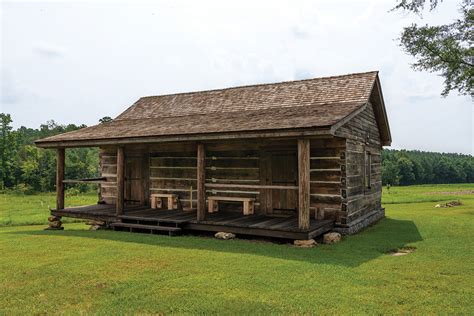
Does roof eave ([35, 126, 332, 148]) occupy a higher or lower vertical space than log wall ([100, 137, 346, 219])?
higher

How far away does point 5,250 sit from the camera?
9.64 metres

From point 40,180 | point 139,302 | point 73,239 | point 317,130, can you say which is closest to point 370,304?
point 139,302

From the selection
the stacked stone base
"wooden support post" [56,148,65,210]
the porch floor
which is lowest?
the stacked stone base

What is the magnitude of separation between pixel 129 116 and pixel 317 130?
11877 mm

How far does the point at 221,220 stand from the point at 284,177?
8.59 feet

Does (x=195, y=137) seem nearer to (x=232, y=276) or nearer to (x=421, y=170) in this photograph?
(x=232, y=276)

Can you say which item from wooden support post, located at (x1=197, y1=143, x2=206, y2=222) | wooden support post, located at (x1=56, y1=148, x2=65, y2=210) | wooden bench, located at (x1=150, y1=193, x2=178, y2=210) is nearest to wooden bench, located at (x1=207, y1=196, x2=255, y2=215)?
wooden support post, located at (x1=197, y1=143, x2=206, y2=222)

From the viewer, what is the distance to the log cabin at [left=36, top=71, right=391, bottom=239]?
10.6 metres

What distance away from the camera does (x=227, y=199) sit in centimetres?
1290

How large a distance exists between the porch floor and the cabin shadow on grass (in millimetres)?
350

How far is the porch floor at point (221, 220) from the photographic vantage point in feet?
33.5

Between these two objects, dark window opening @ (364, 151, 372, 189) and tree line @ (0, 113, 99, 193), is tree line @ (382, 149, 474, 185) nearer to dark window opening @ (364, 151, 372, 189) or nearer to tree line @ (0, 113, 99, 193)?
tree line @ (0, 113, 99, 193)

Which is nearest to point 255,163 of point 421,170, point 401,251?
point 401,251

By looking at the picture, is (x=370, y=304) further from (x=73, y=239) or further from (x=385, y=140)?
(x=385, y=140)
